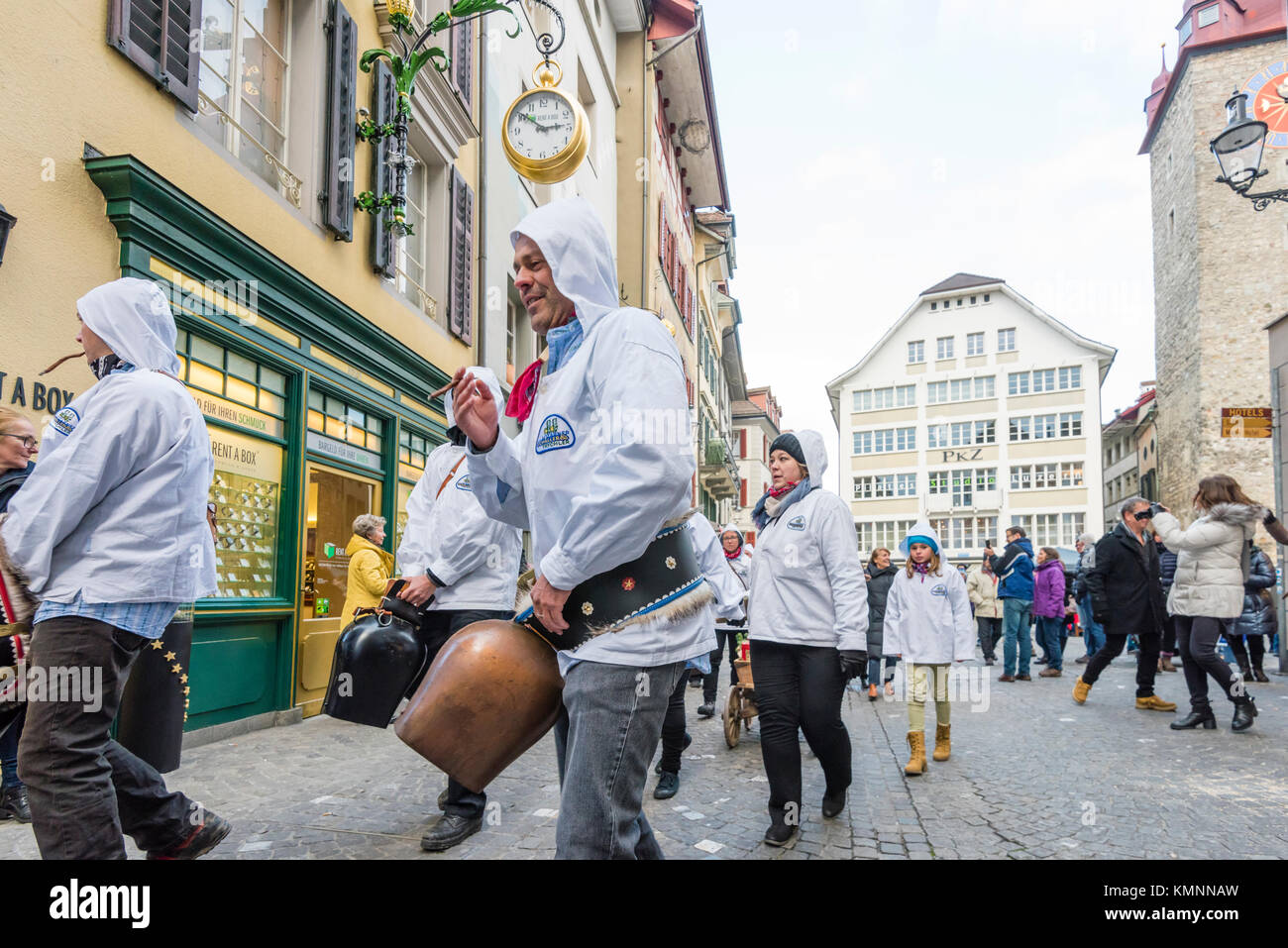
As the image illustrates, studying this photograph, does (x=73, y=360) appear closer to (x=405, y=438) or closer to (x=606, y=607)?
(x=606, y=607)

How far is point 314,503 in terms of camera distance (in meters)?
8.36

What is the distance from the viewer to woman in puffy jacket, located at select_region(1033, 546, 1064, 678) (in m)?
13.0

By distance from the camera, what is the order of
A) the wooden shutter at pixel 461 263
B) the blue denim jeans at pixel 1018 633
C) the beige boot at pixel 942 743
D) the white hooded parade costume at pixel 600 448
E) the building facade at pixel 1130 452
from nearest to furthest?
the white hooded parade costume at pixel 600 448, the beige boot at pixel 942 743, the wooden shutter at pixel 461 263, the blue denim jeans at pixel 1018 633, the building facade at pixel 1130 452

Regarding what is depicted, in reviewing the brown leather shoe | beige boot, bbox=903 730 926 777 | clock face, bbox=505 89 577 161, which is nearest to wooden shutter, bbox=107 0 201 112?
clock face, bbox=505 89 577 161

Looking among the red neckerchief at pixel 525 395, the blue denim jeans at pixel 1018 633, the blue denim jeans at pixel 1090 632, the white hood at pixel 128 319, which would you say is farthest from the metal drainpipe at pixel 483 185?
the red neckerchief at pixel 525 395

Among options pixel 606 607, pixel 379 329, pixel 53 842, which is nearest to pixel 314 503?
pixel 379 329

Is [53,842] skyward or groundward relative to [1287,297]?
groundward

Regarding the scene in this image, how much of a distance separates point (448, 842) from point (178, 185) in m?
4.67

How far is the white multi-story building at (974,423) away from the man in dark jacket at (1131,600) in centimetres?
4380

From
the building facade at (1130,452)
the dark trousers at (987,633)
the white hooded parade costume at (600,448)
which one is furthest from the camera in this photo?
the building facade at (1130,452)

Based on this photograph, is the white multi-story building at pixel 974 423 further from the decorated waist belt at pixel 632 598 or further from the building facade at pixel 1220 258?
the decorated waist belt at pixel 632 598

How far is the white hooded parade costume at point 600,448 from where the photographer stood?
2.07 m

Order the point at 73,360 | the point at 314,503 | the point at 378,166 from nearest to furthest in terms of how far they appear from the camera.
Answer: the point at 73,360 < the point at 314,503 < the point at 378,166

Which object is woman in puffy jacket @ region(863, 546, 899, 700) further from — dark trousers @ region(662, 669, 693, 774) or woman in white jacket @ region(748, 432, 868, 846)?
woman in white jacket @ region(748, 432, 868, 846)
